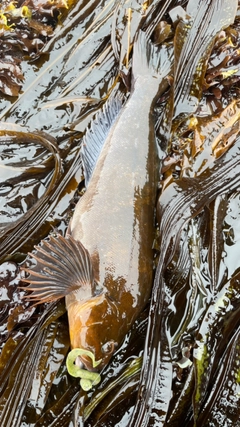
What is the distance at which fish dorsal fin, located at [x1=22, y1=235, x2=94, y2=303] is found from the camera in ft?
7.09

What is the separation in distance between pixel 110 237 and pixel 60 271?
0.38 metres

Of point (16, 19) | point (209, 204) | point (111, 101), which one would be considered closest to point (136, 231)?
point (209, 204)

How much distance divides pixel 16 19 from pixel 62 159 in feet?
4.39

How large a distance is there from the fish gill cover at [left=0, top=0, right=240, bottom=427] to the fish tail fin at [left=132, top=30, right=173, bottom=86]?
7cm

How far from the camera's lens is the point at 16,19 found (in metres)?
3.02

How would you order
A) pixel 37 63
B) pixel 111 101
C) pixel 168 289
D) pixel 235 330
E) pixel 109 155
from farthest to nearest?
1. pixel 37 63
2. pixel 111 101
3. pixel 109 155
4. pixel 168 289
5. pixel 235 330

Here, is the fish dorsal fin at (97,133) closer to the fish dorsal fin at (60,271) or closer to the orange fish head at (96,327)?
the fish dorsal fin at (60,271)

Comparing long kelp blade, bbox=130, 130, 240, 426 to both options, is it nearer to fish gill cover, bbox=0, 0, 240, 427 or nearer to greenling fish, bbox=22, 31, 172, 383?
fish gill cover, bbox=0, 0, 240, 427

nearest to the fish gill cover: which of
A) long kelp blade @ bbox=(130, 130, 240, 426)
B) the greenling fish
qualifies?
long kelp blade @ bbox=(130, 130, 240, 426)

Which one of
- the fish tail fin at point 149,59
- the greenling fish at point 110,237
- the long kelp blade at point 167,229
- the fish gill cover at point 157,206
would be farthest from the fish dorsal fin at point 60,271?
the fish tail fin at point 149,59

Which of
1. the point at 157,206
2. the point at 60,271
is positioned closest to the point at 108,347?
the point at 60,271

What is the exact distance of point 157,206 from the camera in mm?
2486

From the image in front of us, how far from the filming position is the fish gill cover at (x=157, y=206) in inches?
80.8

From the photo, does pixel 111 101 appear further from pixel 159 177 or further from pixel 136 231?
pixel 136 231
